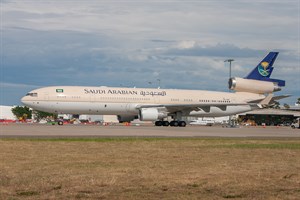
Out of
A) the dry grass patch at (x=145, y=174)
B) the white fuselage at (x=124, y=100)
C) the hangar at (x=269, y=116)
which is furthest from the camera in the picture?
the hangar at (x=269, y=116)

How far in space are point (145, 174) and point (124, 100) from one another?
47.4 metres

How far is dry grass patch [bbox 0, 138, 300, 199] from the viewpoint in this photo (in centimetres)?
1123

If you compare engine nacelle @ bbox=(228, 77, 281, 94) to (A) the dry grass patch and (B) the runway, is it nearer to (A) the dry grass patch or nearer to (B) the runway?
(B) the runway

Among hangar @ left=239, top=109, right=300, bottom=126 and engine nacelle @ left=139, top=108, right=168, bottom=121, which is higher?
hangar @ left=239, top=109, right=300, bottom=126

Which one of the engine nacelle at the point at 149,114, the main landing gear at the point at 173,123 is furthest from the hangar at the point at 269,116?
the engine nacelle at the point at 149,114

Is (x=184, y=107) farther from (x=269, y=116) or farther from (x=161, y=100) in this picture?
(x=269, y=116)

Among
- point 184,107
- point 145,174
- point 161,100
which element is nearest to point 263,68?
point 184,107

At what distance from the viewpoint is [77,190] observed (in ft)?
37.6

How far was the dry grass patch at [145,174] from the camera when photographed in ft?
36.8

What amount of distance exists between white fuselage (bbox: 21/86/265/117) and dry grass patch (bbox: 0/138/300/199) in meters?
37.2

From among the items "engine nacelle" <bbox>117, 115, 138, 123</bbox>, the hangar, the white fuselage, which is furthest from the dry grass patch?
the hangar

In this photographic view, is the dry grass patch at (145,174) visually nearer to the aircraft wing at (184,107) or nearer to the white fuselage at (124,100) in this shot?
the white fuselage at (124,100)

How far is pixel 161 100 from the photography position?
2544 inches

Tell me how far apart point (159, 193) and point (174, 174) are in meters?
3.23
